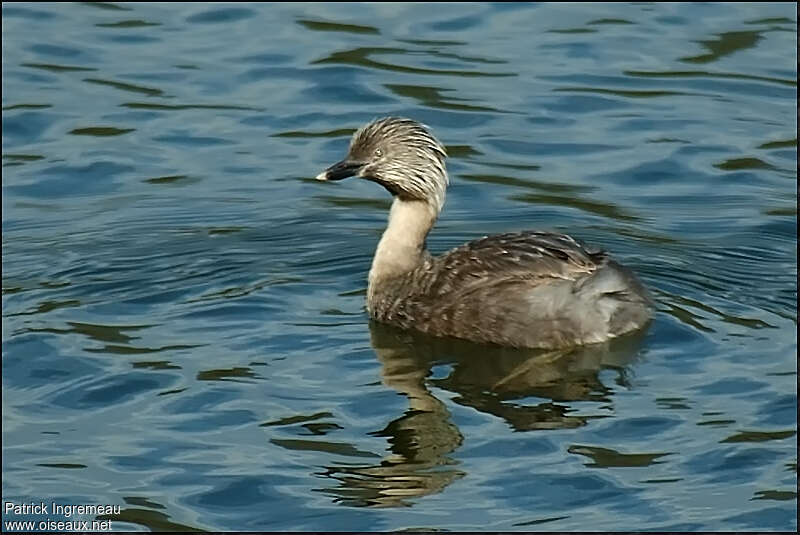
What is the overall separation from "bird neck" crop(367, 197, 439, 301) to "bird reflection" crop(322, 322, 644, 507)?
381 millimetres

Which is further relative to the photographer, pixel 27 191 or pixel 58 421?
pixel 27 191

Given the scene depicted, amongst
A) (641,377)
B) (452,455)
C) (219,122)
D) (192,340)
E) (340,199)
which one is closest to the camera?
(452,455)

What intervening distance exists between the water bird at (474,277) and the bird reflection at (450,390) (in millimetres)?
97

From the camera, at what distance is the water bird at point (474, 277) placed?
1055cm

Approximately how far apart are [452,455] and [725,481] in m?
1.26

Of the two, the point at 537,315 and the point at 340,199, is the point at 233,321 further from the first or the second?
the point at 340,199

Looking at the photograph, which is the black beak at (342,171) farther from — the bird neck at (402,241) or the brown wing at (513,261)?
the brown wing at (513,261)

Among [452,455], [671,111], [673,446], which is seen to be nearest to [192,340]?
[452,455]

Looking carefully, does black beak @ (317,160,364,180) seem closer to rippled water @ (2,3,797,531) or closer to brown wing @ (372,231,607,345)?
rippled water @ (2,3,797,531)

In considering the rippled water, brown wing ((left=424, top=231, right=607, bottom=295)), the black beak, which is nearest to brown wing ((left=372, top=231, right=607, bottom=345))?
brown wing ((left=424, top=231, right=607, bottom=295))

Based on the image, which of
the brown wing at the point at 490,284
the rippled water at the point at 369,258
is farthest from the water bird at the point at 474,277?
the rippled water at the point at 369,258

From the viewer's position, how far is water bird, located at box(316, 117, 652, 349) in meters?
10.6

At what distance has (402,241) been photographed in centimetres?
1148

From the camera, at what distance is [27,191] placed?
44.6 feet
